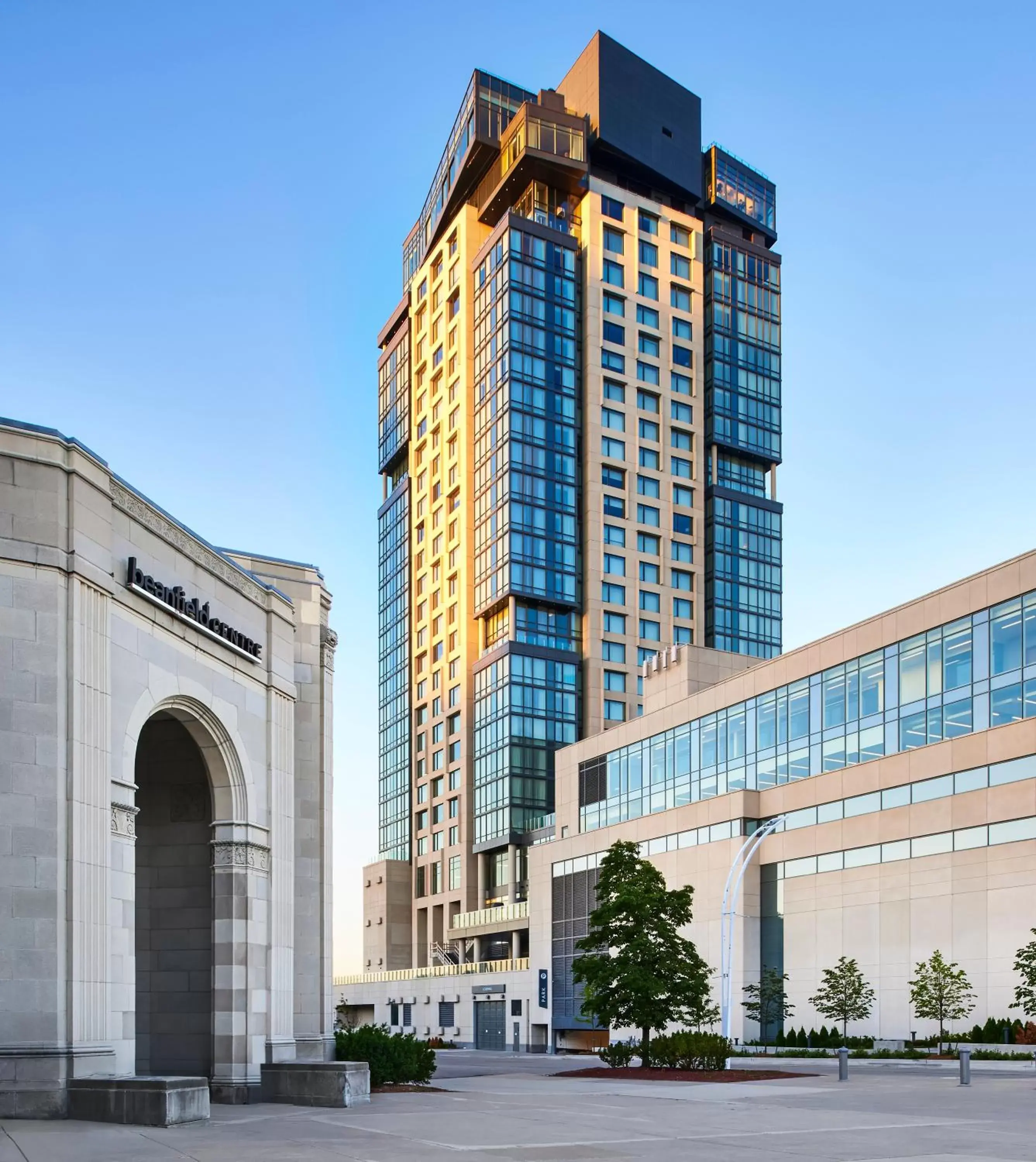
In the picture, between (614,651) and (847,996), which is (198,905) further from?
(614,651)

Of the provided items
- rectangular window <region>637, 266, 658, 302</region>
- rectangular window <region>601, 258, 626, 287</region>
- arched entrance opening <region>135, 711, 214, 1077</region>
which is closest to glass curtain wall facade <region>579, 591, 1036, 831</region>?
arched entrance opening <region>135, 711, 214, 1077</region>

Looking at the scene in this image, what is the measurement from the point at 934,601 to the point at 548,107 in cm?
7711

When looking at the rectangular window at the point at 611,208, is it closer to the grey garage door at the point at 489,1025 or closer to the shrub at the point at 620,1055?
the grey garage door at the point at 489,1025

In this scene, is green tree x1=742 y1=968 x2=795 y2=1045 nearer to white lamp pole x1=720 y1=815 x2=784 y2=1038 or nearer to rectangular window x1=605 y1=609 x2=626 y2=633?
white lamp pole x1=720 y1=815 x2=784 y2=1038

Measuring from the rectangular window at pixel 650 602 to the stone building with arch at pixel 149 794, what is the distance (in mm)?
79684

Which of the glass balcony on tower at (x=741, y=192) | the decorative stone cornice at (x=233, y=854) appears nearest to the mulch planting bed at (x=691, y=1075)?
the decorative stone cornice at (x=233, y=854)

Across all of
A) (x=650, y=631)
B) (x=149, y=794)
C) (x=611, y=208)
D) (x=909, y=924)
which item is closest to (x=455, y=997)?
(x=650, y=631)

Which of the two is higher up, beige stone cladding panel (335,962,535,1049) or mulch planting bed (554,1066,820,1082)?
mulch planting bed (554,1066,820,1082)

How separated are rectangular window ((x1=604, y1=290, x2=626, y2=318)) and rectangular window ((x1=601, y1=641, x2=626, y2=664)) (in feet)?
95.7

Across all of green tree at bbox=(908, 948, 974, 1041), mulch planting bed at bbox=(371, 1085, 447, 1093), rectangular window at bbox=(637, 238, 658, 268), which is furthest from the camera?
rectangular window at bbox=(637, 238, 658, 268)

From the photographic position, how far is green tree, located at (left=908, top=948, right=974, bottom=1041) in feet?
162

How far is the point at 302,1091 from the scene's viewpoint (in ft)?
88.3

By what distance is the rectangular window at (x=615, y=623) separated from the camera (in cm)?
11162

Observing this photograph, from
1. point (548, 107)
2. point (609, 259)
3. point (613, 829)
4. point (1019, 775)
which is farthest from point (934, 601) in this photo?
point (548, 107)
